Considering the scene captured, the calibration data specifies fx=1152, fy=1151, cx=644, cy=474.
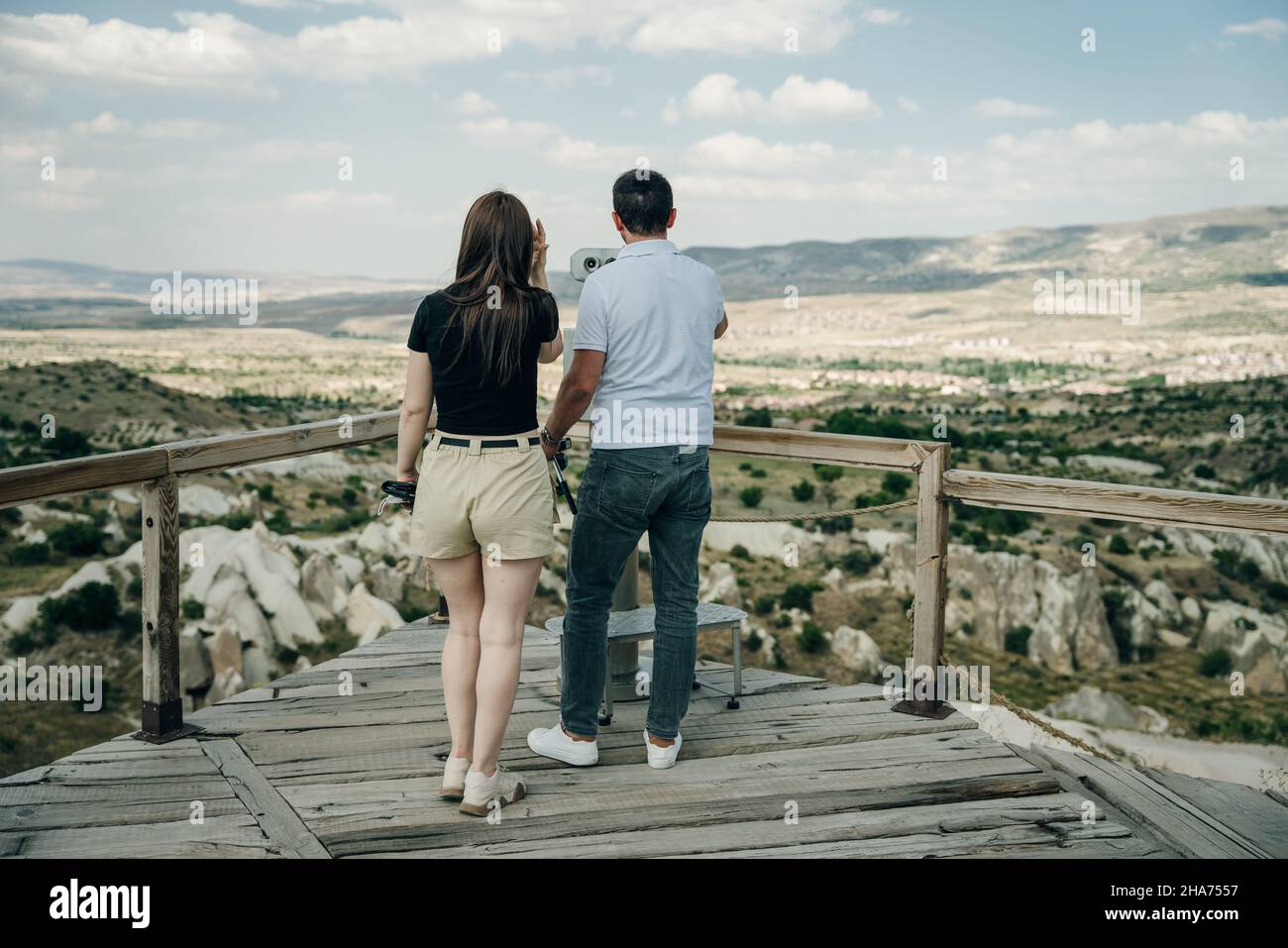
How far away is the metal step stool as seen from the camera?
3.81 m

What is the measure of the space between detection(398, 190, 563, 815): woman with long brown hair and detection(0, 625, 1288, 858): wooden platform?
15.3 inches

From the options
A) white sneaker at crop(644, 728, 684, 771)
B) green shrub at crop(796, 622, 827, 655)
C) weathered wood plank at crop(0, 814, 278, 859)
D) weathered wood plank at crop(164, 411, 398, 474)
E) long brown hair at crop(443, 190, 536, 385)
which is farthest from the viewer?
green shrub at crop(796, 622, 827, 655)

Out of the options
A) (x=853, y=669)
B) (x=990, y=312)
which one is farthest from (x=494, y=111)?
(x=853, y=669)

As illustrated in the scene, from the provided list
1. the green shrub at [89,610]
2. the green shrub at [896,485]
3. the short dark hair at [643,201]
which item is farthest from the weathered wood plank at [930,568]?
the green shrub at [896,485]

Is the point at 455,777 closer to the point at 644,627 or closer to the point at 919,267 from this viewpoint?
the point at 644,627

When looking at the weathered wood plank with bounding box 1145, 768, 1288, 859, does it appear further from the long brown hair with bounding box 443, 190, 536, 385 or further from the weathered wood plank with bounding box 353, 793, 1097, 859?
the long brown hair with bounding box 443, 190, 536, 385

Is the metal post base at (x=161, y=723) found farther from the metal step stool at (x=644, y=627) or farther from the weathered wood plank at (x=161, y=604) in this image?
the metal step stool at (x=644, y=627)

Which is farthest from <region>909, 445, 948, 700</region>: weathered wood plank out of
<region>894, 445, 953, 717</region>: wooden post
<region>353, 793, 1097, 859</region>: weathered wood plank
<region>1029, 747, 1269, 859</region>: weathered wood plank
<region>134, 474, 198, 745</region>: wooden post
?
<region>134, 474, 198, 745</region>: wooden post

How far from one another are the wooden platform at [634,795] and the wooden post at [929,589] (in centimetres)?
10

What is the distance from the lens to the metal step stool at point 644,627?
3807mm

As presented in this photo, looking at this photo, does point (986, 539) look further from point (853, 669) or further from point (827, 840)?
point (827, 840)

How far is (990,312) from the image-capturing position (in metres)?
84.3
